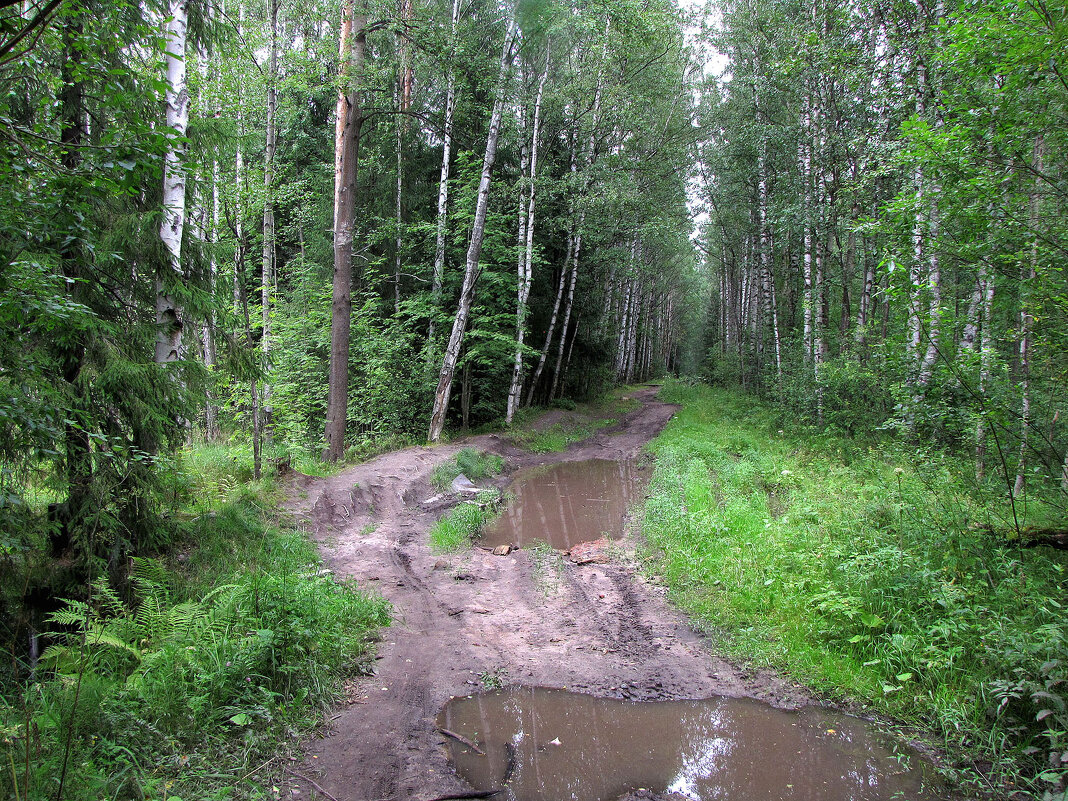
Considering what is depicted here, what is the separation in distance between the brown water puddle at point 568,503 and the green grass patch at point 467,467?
2.47 ft

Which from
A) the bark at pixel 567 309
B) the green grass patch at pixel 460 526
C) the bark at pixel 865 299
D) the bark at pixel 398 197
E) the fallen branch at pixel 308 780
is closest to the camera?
the fallen branch at pixel 308 780

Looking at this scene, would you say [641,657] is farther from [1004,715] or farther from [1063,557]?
[1063,557]

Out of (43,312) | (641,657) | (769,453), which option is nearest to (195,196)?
(43,312)

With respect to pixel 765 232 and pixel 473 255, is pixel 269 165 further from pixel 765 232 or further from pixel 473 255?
pixel 765 232

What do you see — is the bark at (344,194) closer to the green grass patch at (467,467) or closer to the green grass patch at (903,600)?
the green grass patch at (467,467)

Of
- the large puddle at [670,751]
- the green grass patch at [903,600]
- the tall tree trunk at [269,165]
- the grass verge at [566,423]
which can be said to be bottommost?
the large puddle at [670,751]

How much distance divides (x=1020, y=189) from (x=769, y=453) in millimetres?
8611

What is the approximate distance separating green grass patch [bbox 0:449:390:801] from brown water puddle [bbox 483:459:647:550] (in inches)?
159

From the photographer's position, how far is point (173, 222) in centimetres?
519

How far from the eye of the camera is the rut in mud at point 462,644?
12.0 feet

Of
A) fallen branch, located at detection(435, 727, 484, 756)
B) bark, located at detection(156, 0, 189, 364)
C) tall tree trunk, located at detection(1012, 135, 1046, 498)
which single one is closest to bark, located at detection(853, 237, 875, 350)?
tall tree trunk, located at detection(1012, 135, 1046, 498)

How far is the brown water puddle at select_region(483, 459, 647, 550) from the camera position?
938 centimetres

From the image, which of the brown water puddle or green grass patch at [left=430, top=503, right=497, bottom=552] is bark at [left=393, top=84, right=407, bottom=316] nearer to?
the brown water puddle

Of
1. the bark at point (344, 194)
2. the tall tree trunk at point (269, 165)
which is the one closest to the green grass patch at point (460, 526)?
the bark at point (344, 194)
